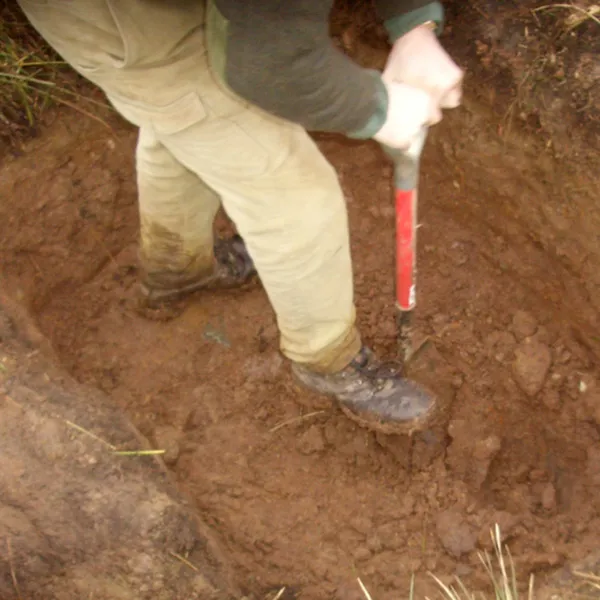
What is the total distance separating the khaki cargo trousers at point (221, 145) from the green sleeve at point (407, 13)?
12.6 inches

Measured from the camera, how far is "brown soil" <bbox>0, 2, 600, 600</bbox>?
6.82 feet

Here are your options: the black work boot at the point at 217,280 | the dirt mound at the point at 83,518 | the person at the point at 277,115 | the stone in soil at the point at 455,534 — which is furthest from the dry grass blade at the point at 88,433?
the stone in soil at the point at 455,534

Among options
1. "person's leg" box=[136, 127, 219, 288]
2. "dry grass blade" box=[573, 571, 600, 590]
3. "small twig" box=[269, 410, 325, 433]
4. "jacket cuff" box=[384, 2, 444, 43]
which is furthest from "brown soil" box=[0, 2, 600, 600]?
"jacket cuff" box=[384, 2, 444, 43]

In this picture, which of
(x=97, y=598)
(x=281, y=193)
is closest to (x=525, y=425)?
(x=281, y=193)

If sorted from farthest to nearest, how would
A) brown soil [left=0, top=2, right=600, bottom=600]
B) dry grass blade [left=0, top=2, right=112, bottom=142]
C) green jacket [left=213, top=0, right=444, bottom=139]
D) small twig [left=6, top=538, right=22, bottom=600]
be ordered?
dry grass blade [left=0, top=2, right=112, bottom=142] < brown soil [left=0, top=2, right=600, bottom=600] < small twig [left=6, top=538, right=22, bottom=600] < green jacket [left=213, top=0, right=444, bottom=139]

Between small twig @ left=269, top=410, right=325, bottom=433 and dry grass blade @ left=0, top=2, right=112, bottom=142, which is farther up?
dry grass blade @ left=0, top=2, right=112, bottom=142

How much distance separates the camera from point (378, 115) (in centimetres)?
148

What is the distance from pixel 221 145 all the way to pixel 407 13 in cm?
51

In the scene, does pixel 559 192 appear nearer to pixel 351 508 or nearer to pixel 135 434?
pixel 351 508

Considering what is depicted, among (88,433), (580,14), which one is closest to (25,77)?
(88,433)

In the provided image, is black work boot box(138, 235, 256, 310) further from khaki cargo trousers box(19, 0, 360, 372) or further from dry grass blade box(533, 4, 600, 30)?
dry grass blade box(533, 4, 600, 30)

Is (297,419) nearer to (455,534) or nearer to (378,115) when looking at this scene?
(455,534)

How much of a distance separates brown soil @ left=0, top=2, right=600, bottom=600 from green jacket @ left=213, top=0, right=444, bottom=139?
A: 2.96 feet

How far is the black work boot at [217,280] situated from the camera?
2.41m
